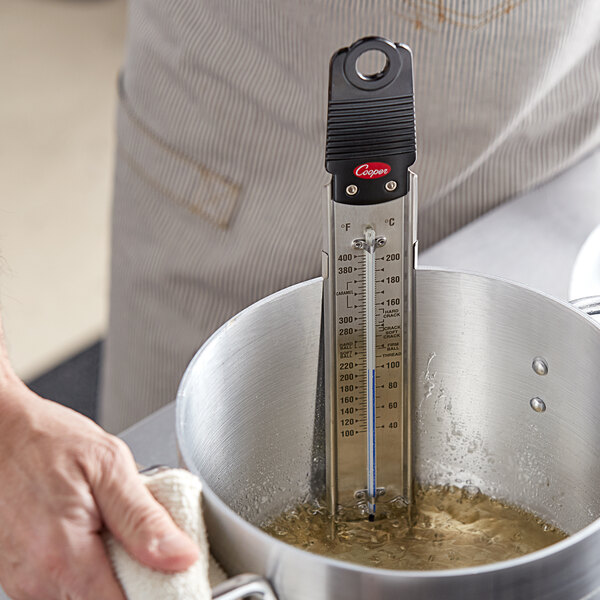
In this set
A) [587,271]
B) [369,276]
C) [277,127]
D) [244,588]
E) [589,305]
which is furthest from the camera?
[277,127]

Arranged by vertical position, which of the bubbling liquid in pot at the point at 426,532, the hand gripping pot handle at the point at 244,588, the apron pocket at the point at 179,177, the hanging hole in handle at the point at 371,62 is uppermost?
the hanging hole in handle at the point at 371,62

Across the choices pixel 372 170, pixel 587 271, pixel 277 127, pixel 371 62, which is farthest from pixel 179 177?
pixel 372 170

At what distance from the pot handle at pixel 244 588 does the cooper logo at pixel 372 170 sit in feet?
0.59

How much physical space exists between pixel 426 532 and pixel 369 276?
0.50 feet

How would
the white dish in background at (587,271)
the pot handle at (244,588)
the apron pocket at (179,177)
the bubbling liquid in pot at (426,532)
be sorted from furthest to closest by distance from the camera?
the apron pocket at (179,177) < the white dish in background at (587,271) < the bubbling liquid in pot at (426,532) < the pot handle at (244,588)

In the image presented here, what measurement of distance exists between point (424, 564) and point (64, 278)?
1.70 meters

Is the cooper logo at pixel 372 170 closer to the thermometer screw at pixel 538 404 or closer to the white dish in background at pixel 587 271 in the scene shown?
the thermometer screw at pixel 538 404

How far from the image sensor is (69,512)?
1.32 ft

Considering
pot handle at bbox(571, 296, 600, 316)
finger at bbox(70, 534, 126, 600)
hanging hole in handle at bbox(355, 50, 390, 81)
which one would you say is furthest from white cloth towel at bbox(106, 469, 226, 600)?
hanging hole in handle at bbox(355, 50, 390, 81)

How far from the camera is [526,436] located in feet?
1.71

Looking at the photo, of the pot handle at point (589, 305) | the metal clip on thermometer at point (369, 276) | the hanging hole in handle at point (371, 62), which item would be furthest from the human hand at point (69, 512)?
the hanging hole in handle at point (371, 62)

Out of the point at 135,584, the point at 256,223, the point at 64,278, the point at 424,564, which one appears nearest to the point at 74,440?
the point at 135,584

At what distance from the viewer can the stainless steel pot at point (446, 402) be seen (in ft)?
1.50

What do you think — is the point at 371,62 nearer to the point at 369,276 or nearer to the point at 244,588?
the point at 369,276
